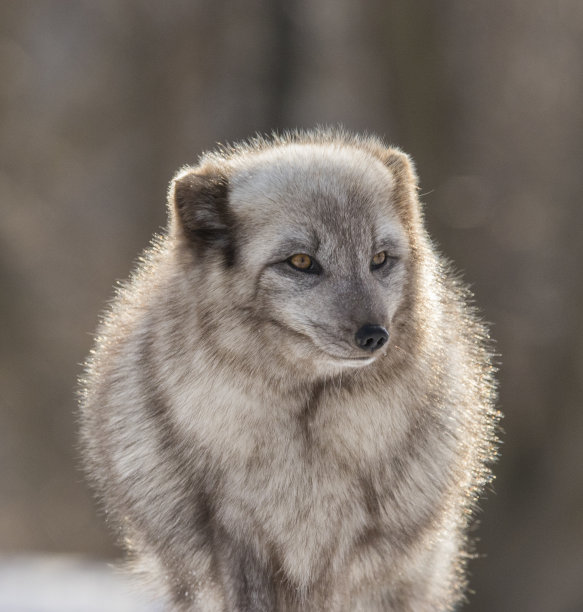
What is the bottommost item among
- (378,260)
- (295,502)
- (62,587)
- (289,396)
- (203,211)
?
(62,587)

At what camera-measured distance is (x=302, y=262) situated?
302 centimetres

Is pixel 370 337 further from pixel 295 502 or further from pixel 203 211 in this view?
pixel 203 211

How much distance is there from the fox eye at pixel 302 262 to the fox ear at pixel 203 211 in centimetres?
22

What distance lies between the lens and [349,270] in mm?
3006

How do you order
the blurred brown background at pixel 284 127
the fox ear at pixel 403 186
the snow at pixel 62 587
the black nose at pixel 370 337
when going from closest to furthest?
the black nose at pixel 370 337, the fox ear at pixel 403 186, the snow at pixel 62 587, the blurred brown background at pixel 284 127

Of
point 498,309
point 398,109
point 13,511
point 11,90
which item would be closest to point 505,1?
point 398,109

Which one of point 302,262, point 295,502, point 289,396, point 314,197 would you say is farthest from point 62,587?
→ point 314,197

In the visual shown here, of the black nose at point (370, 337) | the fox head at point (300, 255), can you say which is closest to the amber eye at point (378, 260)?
the fox head at point (300, 255)

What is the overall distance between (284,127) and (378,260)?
26.4ft

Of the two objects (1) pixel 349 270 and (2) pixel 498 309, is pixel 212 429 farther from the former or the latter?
(2) pixel 498 309

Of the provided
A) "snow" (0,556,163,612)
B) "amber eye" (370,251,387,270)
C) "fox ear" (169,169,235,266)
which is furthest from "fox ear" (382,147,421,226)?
"snow" (0,556,163,612)

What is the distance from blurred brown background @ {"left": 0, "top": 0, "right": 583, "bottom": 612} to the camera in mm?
9805

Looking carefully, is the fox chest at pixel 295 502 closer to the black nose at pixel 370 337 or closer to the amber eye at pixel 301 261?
the black nose at pixel 370 337

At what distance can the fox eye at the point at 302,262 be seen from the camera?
3012mm
